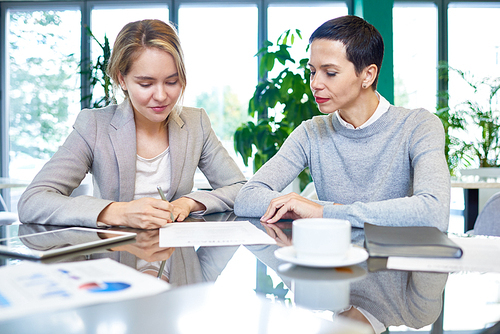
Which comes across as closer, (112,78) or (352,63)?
(352,63)

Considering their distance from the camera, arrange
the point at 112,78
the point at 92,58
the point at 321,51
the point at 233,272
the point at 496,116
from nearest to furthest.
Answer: the point at 233,272, the point at 321,51, the point at 112,78, the point at 496,116, the point at 92,58

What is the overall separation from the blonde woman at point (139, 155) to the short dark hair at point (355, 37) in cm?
50

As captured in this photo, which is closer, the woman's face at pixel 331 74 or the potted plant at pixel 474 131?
the woman's face at pixel 331 74

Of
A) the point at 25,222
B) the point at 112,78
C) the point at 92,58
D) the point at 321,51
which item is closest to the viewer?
the point at 25,222

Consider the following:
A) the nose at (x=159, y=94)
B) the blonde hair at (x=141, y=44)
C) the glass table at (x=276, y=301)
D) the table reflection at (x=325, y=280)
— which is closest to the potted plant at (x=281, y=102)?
the blonde hair at (x=141, y=44)

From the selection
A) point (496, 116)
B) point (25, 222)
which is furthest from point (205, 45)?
point (25, 222)

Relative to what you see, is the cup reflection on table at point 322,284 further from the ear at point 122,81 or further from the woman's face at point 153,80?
the ear at point 122,81

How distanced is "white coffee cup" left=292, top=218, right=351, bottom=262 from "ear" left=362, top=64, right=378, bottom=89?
2.95 ft

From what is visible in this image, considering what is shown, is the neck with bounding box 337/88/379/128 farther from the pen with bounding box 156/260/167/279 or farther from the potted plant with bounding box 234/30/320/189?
the potted plant with bounding box 234/30/320/189

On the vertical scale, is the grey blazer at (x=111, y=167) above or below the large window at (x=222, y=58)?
below

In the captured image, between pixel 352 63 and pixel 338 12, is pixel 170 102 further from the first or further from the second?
pixel 338 12

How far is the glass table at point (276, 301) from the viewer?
416 millimetres

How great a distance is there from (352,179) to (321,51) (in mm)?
440

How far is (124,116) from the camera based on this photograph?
145 cm
